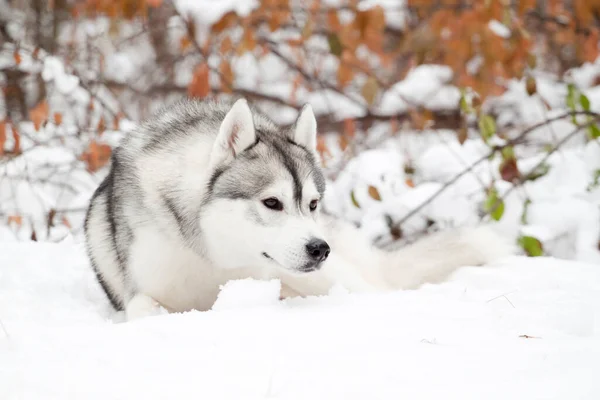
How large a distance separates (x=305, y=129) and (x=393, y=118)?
479 centimetres

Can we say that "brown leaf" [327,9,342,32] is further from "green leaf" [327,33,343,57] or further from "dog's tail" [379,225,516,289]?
"dog's tail" [379,225,516,289]

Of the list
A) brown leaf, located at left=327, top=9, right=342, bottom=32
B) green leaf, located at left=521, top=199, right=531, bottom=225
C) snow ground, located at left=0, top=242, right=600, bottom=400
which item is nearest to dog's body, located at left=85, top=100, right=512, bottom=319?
snow ground, located at left=0, top=242, right=600, bottom=400

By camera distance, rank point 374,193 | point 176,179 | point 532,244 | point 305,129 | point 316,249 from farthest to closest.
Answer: point 374,193 → point 532,244 → point 305,129 → point 176,179 → point 316,249

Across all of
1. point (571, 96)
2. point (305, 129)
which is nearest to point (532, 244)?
point (571, 96)

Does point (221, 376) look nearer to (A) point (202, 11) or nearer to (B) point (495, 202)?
(B) point (495, 202)

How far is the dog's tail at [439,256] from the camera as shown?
3340 millimetres

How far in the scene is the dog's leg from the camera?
8.98 ft

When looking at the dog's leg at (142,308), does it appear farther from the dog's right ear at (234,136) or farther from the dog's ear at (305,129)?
the dog's ear at (305,129)

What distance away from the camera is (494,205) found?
4.24 meters

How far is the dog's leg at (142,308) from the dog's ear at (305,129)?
1133mm

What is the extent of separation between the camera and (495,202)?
4258mm

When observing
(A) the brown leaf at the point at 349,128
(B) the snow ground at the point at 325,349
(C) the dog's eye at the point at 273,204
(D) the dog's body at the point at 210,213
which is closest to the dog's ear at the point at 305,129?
(D) the dog's body at the point at 210,213

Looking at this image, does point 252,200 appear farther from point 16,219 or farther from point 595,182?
point 16,219

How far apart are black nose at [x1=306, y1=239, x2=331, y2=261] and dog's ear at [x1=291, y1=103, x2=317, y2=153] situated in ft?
2.62
